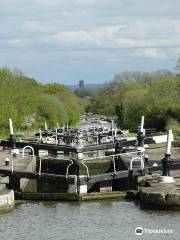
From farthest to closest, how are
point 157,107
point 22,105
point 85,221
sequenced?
point 22,105, point 157,107, point 85,221

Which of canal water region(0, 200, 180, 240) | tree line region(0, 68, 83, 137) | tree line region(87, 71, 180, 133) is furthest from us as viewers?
tree line region(87, 71, 180, 133)

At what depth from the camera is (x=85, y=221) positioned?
26.8m

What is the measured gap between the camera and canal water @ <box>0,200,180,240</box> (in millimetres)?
24109

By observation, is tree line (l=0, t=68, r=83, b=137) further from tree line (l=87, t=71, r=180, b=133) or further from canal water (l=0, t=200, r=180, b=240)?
canal water (l=0, t=200, r=180, b=240)

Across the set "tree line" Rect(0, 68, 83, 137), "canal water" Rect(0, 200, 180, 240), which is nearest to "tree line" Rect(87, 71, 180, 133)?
"tree line" Rect(0, 68, 83, 137)

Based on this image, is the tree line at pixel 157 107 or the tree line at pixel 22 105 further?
the tree line at pixel 157 107

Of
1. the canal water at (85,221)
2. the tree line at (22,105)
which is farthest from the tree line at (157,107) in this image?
the canal water at (85,221)

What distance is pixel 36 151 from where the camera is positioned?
49781 millimetres

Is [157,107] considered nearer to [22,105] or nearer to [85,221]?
[22,105]

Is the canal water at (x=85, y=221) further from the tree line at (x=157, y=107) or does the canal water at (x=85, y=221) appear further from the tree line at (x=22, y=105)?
the tree line at (x=22, y=105)

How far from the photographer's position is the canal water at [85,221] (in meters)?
24.1

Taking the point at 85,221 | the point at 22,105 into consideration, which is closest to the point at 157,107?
the point at 22,105

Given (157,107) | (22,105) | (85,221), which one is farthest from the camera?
(22,105)

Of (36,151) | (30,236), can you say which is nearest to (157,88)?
(36,151)
